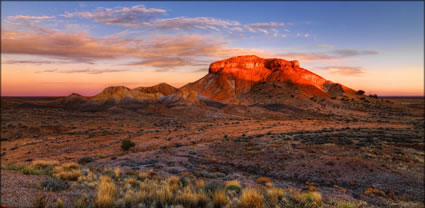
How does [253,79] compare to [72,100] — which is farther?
[253,79]

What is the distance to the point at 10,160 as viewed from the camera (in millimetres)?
21109

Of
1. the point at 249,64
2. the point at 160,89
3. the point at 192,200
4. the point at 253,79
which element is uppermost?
the point at 249,64

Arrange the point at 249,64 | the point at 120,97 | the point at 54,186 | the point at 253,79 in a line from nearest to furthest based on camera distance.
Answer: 1. the point at 54,186
2. the point at 120,97
3. the point at 253,79
4. the point at 249,64

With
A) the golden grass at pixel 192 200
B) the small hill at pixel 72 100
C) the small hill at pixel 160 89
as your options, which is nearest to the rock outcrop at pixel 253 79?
the small hill at pixel 160 89

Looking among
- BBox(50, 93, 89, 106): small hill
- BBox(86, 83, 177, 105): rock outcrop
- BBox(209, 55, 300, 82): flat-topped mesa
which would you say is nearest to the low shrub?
BBox(86, 83, 177, 105): rock outcrop

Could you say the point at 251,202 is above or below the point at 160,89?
below

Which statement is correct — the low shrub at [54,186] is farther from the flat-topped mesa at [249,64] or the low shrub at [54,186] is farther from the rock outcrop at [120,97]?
the flat-topped mesa at [249,64]

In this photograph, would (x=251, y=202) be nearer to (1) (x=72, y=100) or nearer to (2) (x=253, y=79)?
(1) (x=72, y=100)

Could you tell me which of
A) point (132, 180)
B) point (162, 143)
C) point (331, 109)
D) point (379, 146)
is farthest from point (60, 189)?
point (331, 109)

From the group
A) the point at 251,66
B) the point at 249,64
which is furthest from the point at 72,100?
the point at 251,66

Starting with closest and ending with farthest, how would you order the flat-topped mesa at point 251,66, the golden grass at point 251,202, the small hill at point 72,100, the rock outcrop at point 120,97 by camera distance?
the golden grass at point 251,202 → the rock outcrop at point 120,97 → the small hill at point 72,100 → the flat-topped mesa at point 251,66

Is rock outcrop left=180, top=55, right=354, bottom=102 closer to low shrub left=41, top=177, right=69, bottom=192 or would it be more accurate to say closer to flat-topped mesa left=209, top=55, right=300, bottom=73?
flat-topped mesa left=209, top=55, right=300, bottom=73

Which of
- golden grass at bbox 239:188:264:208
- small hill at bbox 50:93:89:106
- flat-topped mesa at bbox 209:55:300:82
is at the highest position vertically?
flat-topped mesa at bbox 209:55:300:82

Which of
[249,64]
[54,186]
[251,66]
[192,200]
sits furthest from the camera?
[249,64]
